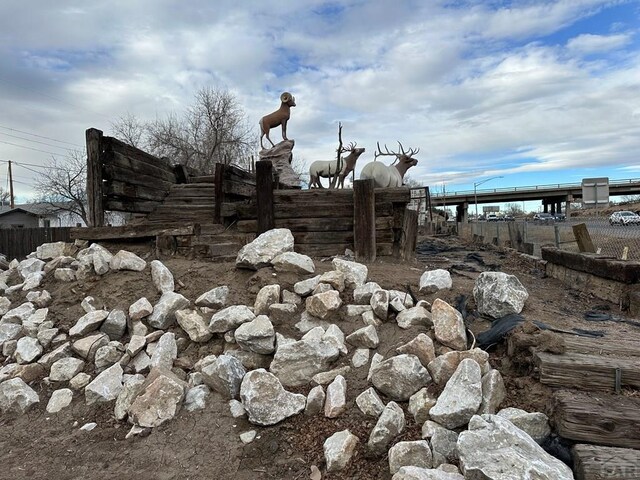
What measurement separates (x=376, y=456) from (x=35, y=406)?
2745mm

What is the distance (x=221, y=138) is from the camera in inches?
965

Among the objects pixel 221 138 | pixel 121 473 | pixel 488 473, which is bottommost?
pixel 121 473

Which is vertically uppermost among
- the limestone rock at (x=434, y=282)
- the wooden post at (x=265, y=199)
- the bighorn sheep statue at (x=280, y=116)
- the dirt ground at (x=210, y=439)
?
the bighorn sheep statue at (x=280, y=116)

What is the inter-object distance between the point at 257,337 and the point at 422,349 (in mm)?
1272

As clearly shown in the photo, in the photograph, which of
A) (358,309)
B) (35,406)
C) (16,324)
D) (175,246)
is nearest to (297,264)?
(358,309)

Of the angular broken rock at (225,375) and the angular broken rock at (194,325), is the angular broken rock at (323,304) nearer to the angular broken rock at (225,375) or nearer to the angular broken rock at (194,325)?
the angular broken rock at (225,375)

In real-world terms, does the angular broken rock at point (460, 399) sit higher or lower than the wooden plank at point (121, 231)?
lower

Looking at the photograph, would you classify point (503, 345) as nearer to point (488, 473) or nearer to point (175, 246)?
point (488, 473)

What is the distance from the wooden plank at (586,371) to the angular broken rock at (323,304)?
5.26ft

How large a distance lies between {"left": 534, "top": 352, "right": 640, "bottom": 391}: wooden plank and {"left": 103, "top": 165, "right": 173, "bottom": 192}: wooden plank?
5017 millimetres

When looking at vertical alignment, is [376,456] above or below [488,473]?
below

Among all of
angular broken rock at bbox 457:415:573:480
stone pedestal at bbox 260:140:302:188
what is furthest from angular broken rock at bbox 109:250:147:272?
stone pedestal at bbox 260:140:302:188

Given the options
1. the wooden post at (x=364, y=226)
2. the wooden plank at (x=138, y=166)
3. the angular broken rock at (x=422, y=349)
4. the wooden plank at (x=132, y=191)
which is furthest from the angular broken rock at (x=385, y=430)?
the wooden plank at (x=138, y=166)

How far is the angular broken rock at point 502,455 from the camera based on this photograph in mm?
1995
